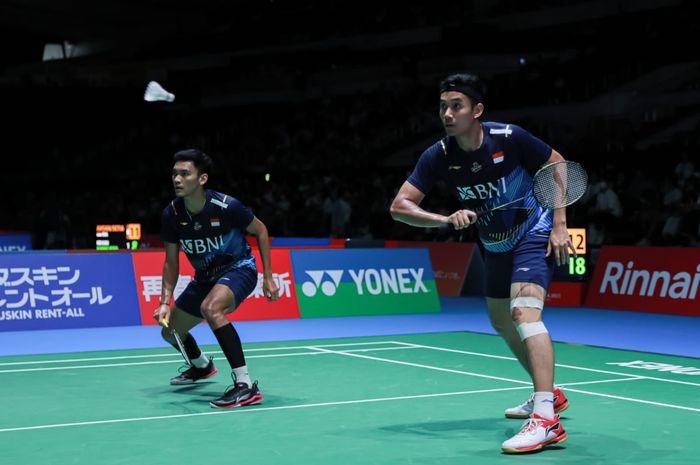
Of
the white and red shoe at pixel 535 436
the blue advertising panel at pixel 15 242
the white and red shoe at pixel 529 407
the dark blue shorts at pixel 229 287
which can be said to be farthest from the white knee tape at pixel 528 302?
the blue advertising panel at pixel 15 242

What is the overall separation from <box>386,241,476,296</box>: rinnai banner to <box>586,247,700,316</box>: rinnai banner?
2.25m

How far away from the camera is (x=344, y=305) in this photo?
14.7m

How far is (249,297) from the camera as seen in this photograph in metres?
14.2

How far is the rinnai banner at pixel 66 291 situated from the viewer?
1284 centimetres

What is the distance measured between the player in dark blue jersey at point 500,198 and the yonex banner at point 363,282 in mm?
7975

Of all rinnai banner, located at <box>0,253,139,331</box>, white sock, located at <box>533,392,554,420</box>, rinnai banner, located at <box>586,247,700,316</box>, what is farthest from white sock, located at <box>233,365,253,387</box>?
rinnai banner, located at <box>586,247,700,316</box>

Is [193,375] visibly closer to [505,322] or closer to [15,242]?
[505,322]

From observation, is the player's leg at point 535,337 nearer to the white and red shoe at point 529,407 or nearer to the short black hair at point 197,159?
the white and red shoe at point 529,407

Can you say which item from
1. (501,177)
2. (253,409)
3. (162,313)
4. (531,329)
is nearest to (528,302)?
(531,329)

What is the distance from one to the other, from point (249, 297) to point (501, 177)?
8164 millimetres

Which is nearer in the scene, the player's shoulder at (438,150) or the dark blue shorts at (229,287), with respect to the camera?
the player's shoulder at (438,150)

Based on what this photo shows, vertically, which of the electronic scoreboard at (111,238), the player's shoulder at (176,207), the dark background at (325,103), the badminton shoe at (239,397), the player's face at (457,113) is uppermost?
the dark background at (325,103)

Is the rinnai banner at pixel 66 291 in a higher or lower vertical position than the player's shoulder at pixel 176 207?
lower

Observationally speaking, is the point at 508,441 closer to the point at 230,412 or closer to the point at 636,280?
the point at 230,412
